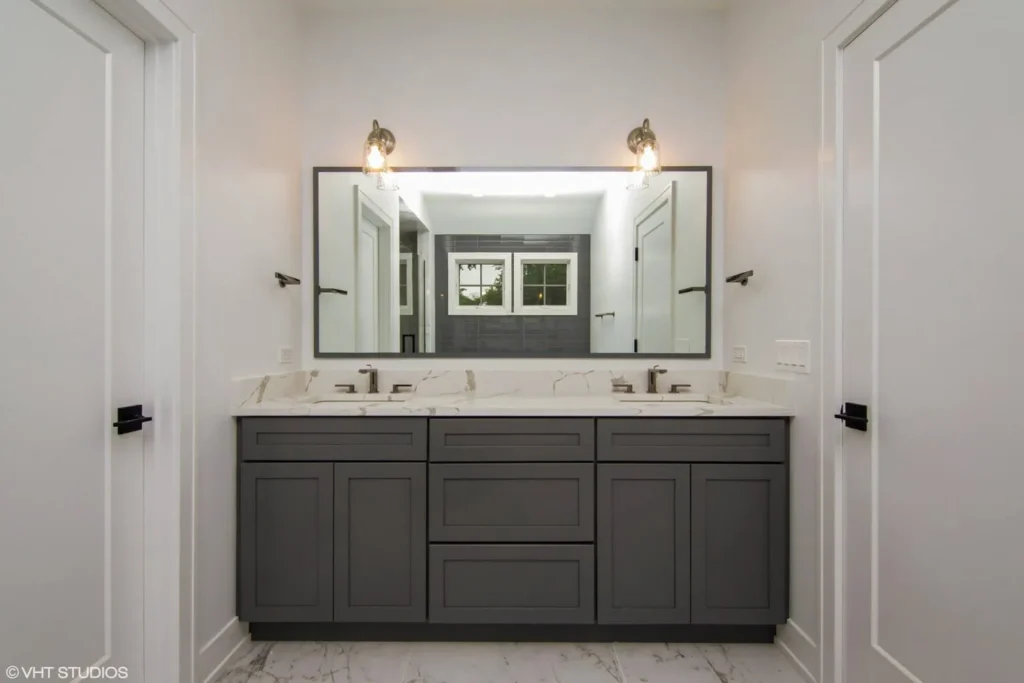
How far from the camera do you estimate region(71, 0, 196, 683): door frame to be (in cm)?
147

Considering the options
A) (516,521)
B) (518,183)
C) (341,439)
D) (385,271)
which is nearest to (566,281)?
(518,183)

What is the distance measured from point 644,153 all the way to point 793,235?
0.78 m

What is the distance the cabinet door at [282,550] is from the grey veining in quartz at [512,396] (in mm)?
303

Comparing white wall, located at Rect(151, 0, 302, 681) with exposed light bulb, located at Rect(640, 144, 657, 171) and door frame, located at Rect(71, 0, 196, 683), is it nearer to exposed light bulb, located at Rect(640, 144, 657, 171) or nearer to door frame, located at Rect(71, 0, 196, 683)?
door frame, located at Rect(71, 0, 196, 683)

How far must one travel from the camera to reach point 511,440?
6.05 ft

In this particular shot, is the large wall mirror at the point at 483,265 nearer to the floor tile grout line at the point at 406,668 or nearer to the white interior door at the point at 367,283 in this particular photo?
the white interior door at the point at 367,283

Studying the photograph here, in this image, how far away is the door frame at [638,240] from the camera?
7.79ft

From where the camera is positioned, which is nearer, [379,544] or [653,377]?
[379,544]

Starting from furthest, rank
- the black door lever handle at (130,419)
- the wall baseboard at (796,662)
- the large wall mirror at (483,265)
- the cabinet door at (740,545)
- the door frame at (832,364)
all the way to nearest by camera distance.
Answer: the large wall mirror at (483,265) < the cabinet door at (740,545) < the wall baseboard at (796,662) < the door frame at (832,364) < the black door lever handle at (130,419)

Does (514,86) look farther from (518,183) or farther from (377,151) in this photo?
(377,151)

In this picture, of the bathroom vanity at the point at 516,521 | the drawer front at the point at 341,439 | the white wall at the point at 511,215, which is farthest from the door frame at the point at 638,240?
the drawer front at the point at 341,439

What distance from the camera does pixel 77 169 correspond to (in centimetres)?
125

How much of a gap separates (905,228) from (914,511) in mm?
770

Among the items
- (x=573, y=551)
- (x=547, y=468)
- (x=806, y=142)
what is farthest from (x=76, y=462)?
(x=806, y=142)
